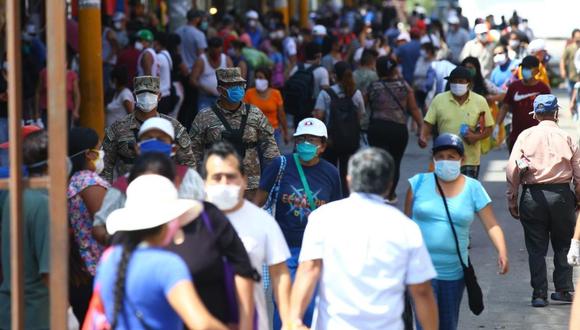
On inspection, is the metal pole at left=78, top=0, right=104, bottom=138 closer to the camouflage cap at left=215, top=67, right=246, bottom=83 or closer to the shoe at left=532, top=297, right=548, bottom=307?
the camouflage cap at left=215, top=67, right=246, bottom=83

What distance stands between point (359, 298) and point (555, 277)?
4797 millimetres

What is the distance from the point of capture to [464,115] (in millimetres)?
12133

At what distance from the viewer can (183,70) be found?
18.5 metres

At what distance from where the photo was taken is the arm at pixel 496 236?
788 cm

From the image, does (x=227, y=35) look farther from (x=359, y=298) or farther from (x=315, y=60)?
(x=359, y=298)

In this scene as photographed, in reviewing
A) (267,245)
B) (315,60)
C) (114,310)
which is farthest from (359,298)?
(315,60)

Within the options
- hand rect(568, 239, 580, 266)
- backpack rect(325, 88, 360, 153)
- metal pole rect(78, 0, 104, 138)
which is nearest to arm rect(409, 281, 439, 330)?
hand rect(568, 239, 580, 266)

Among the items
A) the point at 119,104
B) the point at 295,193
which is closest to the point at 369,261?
the point at 295,193

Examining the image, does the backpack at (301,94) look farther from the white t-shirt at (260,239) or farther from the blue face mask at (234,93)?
the white t-shirt at (260,239)

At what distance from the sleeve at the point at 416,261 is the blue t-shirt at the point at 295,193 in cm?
241

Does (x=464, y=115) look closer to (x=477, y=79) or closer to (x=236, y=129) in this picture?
(x=236, y=129)

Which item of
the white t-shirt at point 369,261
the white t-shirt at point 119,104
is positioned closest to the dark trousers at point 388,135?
the white t-shirt at point 119,104

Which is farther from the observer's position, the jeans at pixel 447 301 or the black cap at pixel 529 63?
the black cap at pixel 529 63

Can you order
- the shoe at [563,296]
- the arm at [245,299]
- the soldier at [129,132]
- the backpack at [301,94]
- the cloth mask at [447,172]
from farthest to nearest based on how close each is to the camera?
Result: the backpack at [301,94], the shoe at [563,296], the soldier at [129,132], the cloth mask at [447,172], the arm at [245,299]
